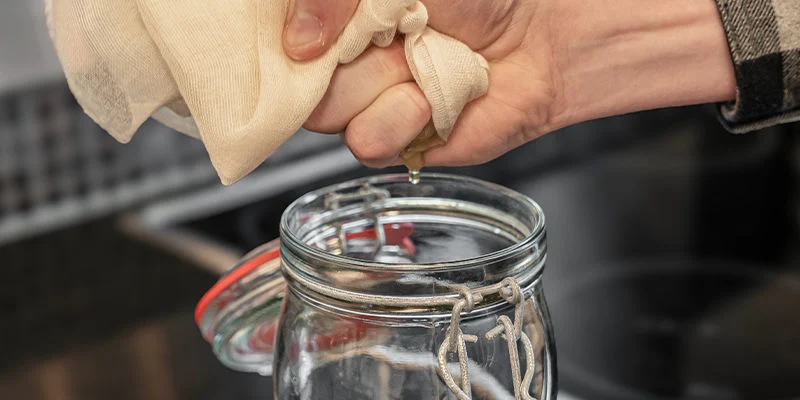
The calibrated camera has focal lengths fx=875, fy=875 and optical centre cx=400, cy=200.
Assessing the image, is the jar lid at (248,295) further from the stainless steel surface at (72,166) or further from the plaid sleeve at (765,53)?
the stainless steel surface at (72,166)

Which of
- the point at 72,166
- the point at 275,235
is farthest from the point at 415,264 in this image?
the point at 72,166

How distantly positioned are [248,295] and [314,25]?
14 centimetres

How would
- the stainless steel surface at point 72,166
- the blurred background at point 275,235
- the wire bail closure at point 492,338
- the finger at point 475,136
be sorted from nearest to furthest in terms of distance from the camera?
the wire bail closure at point 492,338 → the finger at point 475,136 → the blurred background at point 275,235 → the stainless steel surface at point 72,166

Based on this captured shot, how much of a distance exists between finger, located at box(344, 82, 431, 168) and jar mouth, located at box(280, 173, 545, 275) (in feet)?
0.09

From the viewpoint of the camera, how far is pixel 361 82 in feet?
1.37

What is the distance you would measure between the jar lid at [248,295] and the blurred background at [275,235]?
0.37 meters

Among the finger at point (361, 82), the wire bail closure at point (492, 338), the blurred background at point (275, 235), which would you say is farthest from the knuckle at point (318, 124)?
the blurred background at point (275, 235)

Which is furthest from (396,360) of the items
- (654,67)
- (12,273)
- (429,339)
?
(12,273)

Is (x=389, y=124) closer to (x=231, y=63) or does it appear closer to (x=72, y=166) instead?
(x=231, y=63)

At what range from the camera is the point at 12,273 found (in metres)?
1.01

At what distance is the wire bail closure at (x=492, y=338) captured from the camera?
1.13 ft

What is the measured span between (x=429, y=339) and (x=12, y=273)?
0.79m

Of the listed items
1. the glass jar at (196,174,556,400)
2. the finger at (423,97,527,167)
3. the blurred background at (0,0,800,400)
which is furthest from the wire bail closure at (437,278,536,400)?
the blurred background at (0,0,800,400)

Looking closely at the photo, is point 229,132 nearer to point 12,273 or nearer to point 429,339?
point 429,339
